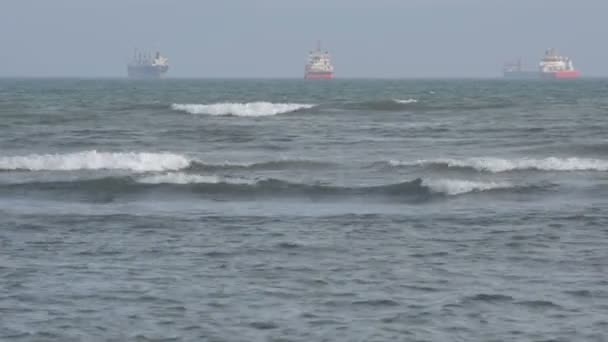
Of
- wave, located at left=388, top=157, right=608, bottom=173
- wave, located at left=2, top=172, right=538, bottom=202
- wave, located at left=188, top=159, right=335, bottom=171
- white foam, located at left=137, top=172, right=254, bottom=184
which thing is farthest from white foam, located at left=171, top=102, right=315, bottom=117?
wave, located at left=2, top=172, right=538, bottom=202

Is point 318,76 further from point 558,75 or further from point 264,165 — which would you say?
point 264,165

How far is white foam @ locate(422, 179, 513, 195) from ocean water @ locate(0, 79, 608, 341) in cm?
7

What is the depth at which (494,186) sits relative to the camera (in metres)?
20.2

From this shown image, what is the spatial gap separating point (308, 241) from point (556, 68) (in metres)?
165

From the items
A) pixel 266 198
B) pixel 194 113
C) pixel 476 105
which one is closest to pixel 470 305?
pixel 266 198

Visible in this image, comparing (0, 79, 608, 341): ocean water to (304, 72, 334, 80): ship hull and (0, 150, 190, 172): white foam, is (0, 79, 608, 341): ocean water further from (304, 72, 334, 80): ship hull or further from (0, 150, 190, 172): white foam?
(304, 72, 334, 80): ship hull

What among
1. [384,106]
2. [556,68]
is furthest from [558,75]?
[384,106]

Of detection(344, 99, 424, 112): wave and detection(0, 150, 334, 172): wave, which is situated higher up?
detection(344, 99, 424, 112): wave

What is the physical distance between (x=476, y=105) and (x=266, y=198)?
33417 mm

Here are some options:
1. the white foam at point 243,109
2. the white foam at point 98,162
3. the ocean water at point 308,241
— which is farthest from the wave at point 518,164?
the white foam at point 243,109

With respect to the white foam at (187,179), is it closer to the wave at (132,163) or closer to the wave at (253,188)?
the wave at (253,188)

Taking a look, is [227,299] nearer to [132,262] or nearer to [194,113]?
[132,262]

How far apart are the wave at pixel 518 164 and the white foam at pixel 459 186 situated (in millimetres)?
2833

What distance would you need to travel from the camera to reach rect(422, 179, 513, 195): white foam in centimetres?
1967
